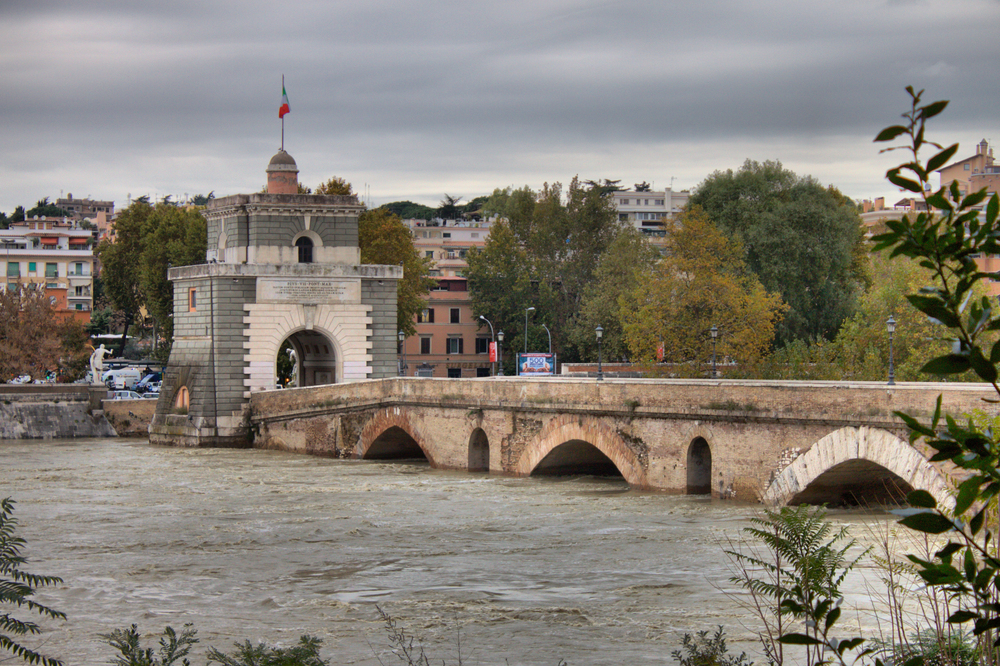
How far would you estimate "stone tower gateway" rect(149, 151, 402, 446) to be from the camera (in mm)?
36875

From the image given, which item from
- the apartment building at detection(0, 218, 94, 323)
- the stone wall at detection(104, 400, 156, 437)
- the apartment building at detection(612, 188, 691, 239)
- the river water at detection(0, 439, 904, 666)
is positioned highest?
the apartment building at detection(612, 188, 691, 239)

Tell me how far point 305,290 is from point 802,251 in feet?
70.0

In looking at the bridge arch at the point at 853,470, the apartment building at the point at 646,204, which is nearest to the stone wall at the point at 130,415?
the bridge arch at the point at 853,470

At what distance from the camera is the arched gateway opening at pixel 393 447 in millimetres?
32591

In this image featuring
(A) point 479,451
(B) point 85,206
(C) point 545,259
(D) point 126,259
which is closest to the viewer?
(A) point 479,451

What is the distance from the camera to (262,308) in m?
37.2

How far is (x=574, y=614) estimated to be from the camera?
13875 millimetres

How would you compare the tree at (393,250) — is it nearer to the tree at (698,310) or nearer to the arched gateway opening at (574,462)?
the tree at (698,310)

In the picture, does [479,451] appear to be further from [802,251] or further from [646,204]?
[646,204]

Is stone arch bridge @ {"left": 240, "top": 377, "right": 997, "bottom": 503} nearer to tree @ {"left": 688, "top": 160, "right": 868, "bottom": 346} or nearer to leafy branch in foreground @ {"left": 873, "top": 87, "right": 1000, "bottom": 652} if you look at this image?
leafy branch in foreground @ {"left": 873, "top": 87, "right": 1000, "bottom": 652}

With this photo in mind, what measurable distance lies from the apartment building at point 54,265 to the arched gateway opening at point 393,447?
54.9 metres

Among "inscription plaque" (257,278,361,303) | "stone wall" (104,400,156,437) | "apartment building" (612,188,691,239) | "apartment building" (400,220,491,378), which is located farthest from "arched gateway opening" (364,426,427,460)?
"apartment building" (612,188,691,239)

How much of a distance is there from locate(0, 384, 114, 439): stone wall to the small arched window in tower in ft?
32.9

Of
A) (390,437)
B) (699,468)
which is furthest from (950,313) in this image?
(390,437)
